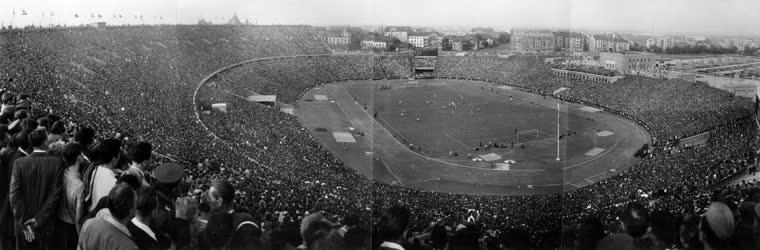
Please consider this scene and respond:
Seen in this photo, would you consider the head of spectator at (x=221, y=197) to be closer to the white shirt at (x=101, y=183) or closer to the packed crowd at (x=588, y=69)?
the white shirt at (x=101, y=183)

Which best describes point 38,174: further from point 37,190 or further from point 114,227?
point 114,227

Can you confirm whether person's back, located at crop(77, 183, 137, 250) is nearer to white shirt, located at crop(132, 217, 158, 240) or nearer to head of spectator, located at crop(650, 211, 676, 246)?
white shirt, located at crop(132, 217, 158, 240)

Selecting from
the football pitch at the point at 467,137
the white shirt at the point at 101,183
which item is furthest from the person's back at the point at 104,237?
the football pitch at the point at 467,137

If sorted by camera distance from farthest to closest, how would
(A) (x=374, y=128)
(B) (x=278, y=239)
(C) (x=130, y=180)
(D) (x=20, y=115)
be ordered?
1. (A) (x=374, y=128)
2. (D) (x=20, y=115)
3. (C) (x=130, y=180)
4. (B) (x=278, y=239)

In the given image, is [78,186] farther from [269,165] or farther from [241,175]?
[269,165]

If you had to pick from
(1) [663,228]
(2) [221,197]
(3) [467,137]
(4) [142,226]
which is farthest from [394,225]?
(3) [467,137]

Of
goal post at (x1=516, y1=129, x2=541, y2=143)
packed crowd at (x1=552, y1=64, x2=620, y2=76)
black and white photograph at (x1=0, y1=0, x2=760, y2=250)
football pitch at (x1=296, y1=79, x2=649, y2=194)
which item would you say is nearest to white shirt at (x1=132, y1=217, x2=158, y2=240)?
black and white photograph at (x1=0, y1=0, x2=760, y2=250)
